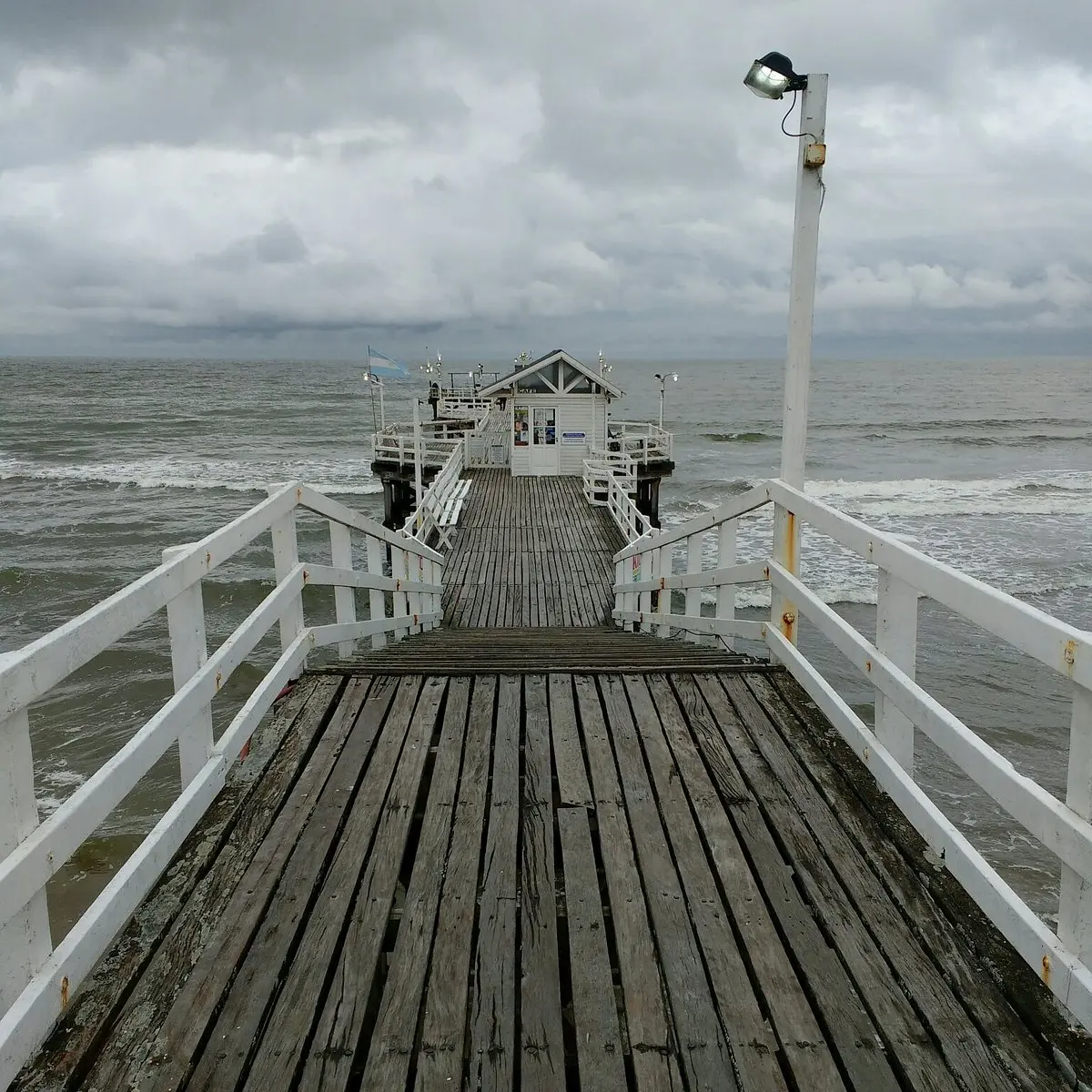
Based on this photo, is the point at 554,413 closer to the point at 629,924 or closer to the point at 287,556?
the point at 287,556

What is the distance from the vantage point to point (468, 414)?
3312 centimetres

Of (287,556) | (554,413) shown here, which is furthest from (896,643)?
(554,413)

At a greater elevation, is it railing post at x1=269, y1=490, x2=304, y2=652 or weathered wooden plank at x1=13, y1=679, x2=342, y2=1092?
railing post at x1=269, y1=490, x2=304, y2=652

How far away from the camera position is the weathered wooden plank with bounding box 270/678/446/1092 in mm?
1996

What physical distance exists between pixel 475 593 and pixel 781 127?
8490mm

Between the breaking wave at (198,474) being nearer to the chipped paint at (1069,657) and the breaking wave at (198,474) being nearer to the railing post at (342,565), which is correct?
the railing post at (342,565)

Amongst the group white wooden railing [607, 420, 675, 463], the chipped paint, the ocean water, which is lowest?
the ocean water

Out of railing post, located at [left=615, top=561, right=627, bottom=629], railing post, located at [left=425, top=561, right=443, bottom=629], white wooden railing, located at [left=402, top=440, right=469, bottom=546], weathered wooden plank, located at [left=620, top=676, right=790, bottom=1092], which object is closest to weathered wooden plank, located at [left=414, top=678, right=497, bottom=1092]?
weathered wooden plank, located at [left=620, top=676, right=790, bottom=1092]

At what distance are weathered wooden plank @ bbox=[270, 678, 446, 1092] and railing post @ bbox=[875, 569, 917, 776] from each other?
1.85 meters

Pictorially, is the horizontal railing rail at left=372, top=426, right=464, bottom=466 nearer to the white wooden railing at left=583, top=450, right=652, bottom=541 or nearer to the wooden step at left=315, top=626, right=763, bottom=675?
the white wooden railing at left=583, top=450, right=652, bottom=541

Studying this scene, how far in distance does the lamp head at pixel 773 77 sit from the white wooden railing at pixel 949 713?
200 cm

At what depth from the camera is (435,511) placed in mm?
15562

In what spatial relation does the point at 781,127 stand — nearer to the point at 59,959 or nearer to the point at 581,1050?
the point at 581,1050

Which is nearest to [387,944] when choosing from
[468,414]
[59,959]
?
[59,959]
